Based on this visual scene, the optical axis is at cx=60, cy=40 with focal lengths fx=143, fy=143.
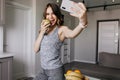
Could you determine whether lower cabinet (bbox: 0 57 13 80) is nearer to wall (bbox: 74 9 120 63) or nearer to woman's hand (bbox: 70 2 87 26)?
woman's hand (bbox: 70 2 87 26)

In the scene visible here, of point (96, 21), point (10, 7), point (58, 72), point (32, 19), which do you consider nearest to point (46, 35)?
point (58, 72)

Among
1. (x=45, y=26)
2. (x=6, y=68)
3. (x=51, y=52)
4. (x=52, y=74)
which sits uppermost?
(x=45, y=26)

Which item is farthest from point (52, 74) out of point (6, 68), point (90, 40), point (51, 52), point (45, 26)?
point (90, 40)

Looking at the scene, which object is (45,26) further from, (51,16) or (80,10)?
(80,10)

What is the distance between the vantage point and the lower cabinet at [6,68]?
2709 millimetres

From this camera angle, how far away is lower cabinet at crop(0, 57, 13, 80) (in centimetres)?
271

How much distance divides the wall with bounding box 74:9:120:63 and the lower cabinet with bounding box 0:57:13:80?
4.60m

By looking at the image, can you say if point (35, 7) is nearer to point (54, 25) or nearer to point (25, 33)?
point (25, 33)

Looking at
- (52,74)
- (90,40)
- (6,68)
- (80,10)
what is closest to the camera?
(80,10)

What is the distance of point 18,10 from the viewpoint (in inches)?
165

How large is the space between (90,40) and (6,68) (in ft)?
15.5

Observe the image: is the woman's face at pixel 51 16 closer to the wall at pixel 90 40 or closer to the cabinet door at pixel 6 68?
the cabinet door at pixel 6 68

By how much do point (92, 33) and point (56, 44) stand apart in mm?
5871

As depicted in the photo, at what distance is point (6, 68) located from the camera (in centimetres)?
280
